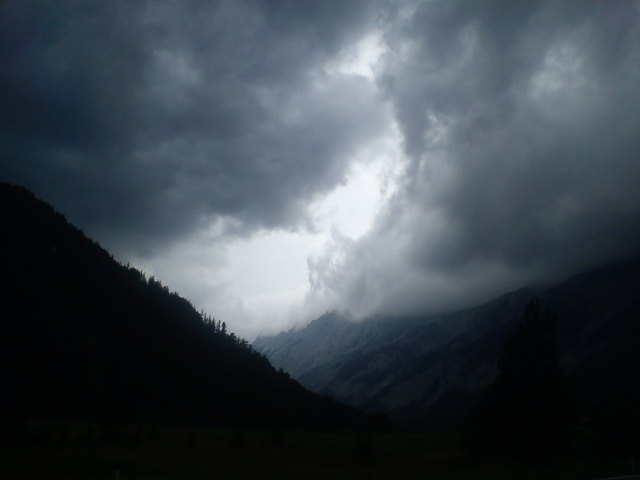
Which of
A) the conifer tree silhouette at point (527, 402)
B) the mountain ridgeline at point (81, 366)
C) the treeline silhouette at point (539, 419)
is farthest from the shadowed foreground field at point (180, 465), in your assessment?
the mountain ridgeline at point (81, 366)

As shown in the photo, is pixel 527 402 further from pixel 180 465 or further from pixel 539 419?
pixel 180 465

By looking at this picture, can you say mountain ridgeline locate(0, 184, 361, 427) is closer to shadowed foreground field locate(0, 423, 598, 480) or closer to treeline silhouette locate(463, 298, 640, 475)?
shadowed foreground field locate(0, 423, 598, 480)

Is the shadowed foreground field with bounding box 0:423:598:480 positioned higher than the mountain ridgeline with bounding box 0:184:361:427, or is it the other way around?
the mountain ridgeline with bounding box 0:184:361:427

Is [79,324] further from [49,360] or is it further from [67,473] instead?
[67,473]

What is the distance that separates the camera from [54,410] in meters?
131

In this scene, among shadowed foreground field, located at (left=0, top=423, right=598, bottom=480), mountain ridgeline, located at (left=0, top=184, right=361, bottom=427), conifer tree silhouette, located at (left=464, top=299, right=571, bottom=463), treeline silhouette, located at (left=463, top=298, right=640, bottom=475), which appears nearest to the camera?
shadowed foreground field, located at (left=0, top=423, right=598, bottom=480)

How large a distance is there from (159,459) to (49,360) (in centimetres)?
12103

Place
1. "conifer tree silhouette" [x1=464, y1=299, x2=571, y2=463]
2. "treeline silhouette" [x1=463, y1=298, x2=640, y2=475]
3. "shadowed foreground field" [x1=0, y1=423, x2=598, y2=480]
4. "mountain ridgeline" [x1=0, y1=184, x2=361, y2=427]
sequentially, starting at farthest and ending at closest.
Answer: "mountain ridgeline" [x1=0, y1=184, x2=361, y2=427], "conifer tree silhouette" [x1=464, y1=299, x2=571, y2=463], "treeline silhouette" [x1=463, y1=298, x2=640, y2=475], "shadowed foreground field" [x1=0, y1=423, x2=598, y2=480]

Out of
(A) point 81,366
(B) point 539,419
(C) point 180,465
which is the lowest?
(C) point 180,465

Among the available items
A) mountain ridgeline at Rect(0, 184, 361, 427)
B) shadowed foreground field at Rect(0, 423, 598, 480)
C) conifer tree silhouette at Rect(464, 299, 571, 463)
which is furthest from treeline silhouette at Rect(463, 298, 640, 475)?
mountain ridgeline at Rect(0, 184, 361, 427)

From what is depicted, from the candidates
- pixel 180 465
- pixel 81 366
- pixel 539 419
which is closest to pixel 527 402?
pixel 539 419

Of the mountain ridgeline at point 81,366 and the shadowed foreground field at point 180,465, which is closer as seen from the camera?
the shadowed foreground field at point 180,465

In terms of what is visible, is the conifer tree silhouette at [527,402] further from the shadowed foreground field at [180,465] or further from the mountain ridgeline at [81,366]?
the mountain ridgeline at [81,366]

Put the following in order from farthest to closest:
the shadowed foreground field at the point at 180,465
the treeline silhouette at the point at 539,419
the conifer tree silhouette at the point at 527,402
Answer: the conifer tree silhouette at the point at 527,402 → the treeline silhouette at the point at 539,419 → the shadowed foreground field at the point at 180,465
